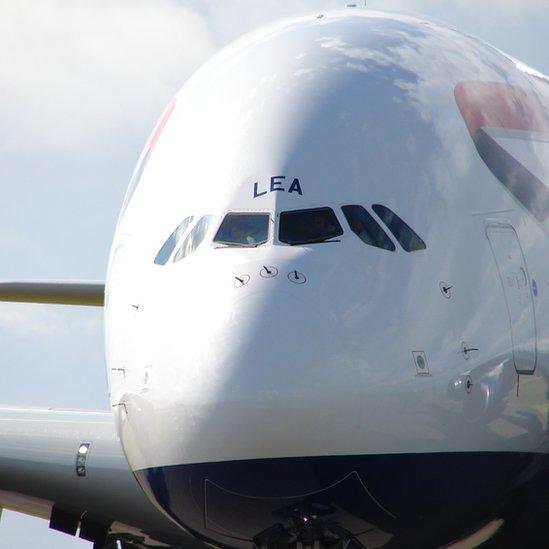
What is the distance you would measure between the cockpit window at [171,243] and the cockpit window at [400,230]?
1.35 meters

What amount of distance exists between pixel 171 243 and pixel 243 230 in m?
0.69

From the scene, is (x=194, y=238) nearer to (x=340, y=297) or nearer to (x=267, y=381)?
(x=340, y=297)

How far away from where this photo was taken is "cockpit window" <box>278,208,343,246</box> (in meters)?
10.4

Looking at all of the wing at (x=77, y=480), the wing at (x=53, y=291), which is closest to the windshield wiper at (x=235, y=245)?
the wing at (x=77, y=480)

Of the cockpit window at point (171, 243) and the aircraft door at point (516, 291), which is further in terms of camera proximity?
the aircraft door at point (516, 291)

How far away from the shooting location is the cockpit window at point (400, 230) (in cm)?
1063

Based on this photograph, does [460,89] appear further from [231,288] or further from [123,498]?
[123,498]

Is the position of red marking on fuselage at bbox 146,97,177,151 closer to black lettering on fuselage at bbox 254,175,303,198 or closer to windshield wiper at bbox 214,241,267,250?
black lettering on fuselage at bbox 254,175,303,198

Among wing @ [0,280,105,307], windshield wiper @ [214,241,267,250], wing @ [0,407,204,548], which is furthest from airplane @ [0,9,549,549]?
wing @ [0,280,105,307]

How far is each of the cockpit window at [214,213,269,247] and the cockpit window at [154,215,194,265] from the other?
40cm

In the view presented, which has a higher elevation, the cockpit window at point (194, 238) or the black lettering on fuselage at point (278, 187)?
the black lettering on fuselage at point (278, 187)

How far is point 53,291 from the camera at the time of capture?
62.7 feet

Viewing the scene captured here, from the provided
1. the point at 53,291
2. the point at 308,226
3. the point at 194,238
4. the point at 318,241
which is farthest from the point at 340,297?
the point at 53,291

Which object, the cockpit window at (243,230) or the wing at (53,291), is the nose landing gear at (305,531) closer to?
the cockpit window at (243,230)
